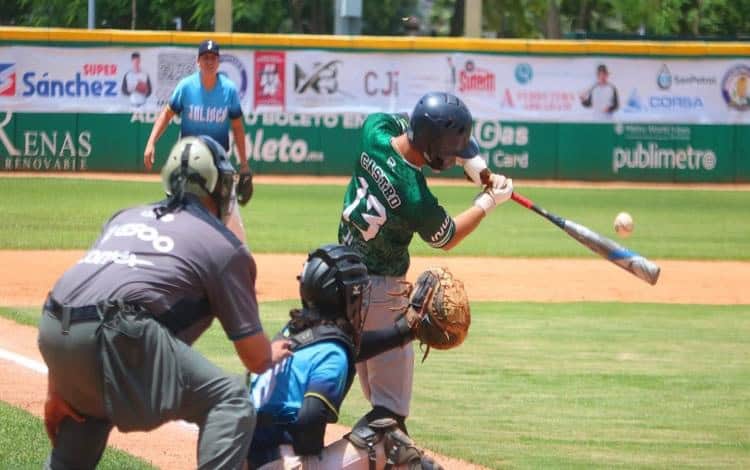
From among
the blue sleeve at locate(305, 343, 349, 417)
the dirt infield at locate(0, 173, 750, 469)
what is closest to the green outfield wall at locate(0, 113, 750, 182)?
the dirt infield at locate(0, 173, 750, 469)

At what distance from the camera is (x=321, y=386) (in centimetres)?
471

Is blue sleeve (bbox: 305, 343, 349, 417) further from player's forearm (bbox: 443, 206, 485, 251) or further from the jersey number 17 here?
player's forearm (bbox: 443, 206, 485, 251)

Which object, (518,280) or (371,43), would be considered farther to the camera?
(371,43)

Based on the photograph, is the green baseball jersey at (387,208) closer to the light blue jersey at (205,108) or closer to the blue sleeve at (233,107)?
the light blue jersey at (205,108)

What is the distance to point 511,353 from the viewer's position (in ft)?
33.1

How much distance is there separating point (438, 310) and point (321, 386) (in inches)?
31.2

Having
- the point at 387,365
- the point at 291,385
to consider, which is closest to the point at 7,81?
the point at 387,365

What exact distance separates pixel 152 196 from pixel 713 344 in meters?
12.4

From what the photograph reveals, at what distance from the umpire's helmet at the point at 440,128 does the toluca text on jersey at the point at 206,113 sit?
6152 mm

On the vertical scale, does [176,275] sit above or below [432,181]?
above

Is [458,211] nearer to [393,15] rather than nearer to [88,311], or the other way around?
[88,311]

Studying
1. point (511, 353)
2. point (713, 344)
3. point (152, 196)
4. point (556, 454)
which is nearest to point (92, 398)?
point (556, 454)

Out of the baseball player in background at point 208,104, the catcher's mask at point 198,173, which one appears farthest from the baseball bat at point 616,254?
the baseball player in background at point 208,104

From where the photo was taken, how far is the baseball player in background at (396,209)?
5.97m
